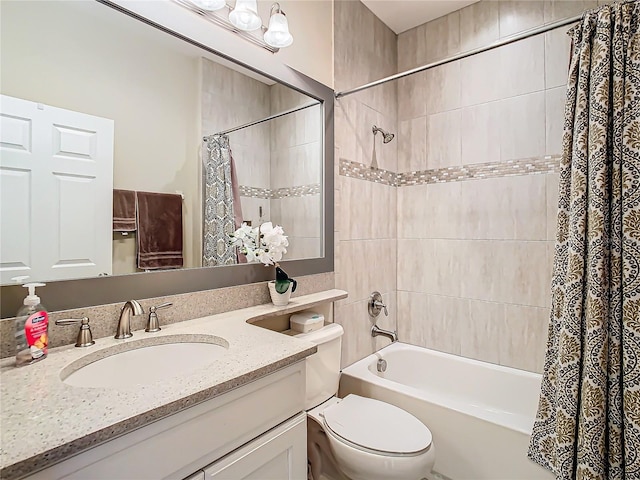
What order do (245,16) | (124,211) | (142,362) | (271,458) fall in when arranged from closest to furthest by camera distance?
(271,458) < (142,362) < (124,211) < (245,16)

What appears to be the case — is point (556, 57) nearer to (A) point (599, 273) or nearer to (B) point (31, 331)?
(A) point (599, 273)

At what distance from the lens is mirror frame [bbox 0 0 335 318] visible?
96cm

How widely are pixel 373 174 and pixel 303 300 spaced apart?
1.09 meters

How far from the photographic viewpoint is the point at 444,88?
231cm

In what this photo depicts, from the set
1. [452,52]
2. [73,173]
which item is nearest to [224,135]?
[73,173]

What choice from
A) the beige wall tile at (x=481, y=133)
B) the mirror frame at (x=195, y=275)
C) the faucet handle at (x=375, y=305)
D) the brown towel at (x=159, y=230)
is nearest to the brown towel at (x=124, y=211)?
the brown towel at (x=159, y=230)

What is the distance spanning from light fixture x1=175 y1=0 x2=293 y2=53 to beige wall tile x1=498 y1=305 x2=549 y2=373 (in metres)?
2.00

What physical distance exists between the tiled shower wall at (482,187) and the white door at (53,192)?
1.98 m

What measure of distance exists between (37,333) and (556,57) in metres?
2.66

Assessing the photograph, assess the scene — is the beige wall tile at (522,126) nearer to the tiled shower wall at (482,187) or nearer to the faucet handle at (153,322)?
the tiled shower wall at (482,187)

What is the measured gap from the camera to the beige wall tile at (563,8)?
1.81 metres

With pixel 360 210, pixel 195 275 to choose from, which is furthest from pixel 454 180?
pixel 195 275

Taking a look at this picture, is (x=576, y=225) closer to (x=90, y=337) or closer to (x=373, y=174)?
(x=373, y=174)

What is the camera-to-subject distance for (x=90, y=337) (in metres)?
0.98
